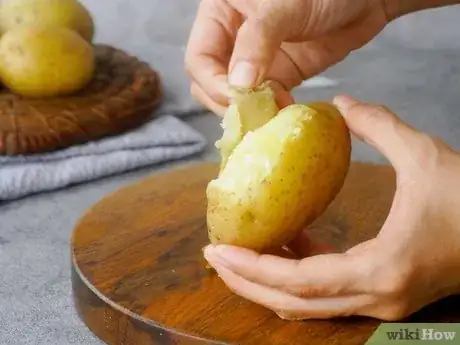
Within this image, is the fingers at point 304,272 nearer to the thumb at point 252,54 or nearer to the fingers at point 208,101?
the thumb at point 252,54

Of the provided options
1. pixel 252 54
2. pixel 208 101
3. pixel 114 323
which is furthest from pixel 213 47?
pixel 114 323

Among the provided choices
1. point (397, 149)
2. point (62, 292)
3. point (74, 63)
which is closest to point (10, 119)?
point (74, 63)

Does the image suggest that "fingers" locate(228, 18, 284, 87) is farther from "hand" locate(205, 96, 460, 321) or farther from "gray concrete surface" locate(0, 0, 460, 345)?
"gray concrete surface" locate(0, 0, 460, 345)

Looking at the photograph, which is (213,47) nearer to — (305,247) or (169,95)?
(305,247)

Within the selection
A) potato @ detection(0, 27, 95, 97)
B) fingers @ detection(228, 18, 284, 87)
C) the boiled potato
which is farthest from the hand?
the boiled potato

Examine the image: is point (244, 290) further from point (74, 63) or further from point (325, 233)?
point (74, 63)

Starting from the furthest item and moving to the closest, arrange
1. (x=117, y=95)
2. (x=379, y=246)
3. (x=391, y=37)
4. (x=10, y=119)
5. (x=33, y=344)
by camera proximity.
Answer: (x=391, y=37) → (x=117, y=95) → (x=10, y=119) → (x=33, y=344) → (x=379, y=246)

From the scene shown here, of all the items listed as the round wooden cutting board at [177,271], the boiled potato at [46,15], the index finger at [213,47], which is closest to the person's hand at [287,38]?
the index finger at [213,47]
